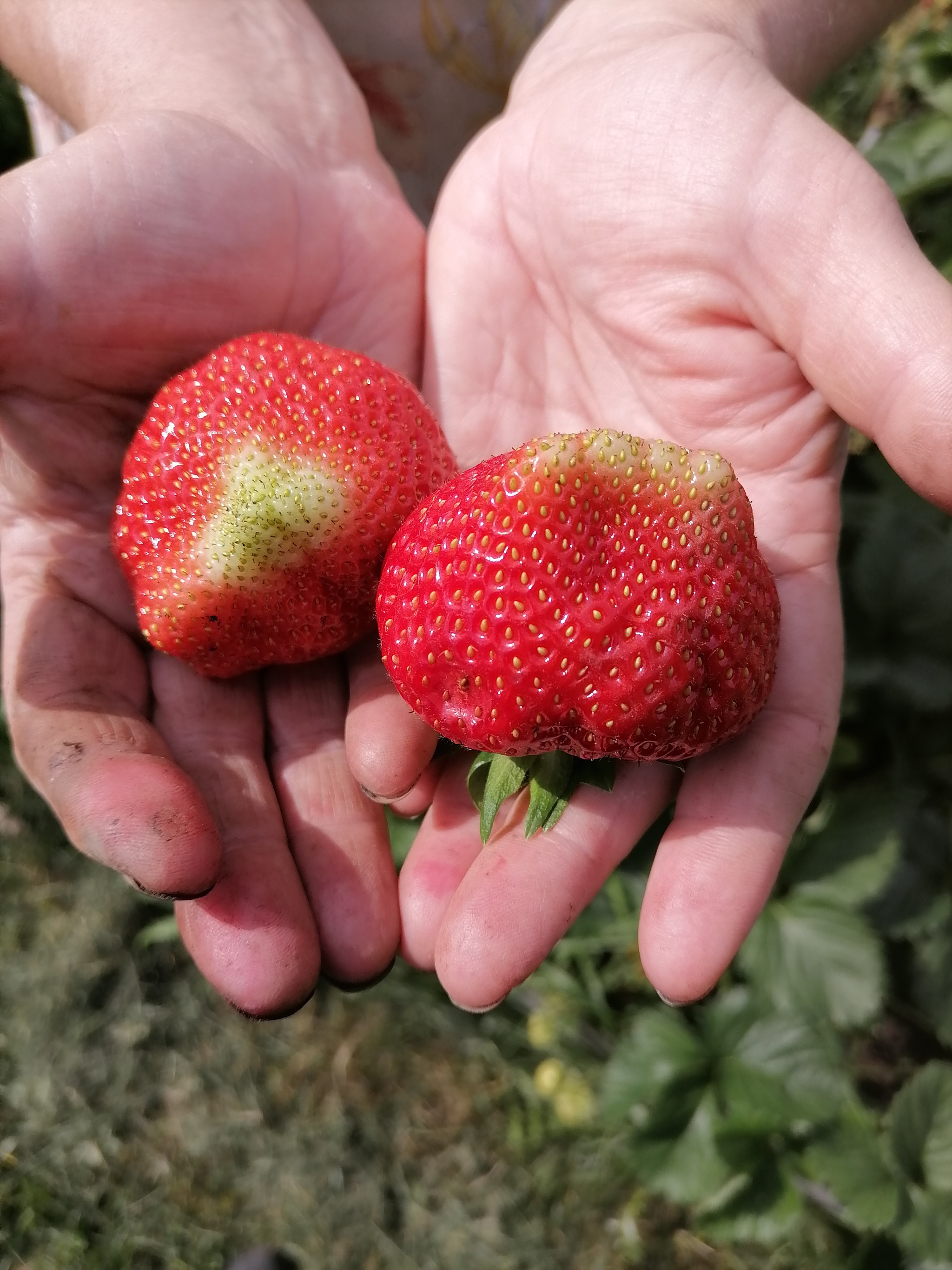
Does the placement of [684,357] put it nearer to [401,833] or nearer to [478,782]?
[478,782]

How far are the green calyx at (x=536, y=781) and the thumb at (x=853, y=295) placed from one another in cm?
66

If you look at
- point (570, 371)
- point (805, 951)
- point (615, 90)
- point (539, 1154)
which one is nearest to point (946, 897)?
point (805, 951)

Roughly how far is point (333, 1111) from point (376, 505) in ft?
5.58

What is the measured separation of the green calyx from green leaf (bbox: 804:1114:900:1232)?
1.01 m

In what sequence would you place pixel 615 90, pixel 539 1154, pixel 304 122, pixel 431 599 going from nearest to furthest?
1. pixel 431 599
2. pixel 615 90
3. pixel 304 122
4. pixel 539 1154

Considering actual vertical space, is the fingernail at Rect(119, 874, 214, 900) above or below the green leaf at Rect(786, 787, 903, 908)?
above

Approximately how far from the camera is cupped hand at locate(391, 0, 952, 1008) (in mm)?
1542

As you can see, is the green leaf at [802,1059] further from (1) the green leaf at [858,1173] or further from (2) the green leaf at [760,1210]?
(2) the green leaf at [760,1210]

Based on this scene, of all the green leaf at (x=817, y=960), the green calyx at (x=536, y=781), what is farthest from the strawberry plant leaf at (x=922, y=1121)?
the green calyx at (x=536, y=781)

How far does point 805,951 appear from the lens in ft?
7.24

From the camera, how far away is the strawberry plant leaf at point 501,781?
1.58 meters

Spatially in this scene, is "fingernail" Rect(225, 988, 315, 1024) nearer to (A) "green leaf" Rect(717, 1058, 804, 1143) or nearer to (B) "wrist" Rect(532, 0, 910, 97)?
Answer: (A) "green leaf" Rect(717, 1058, 804, 1143)

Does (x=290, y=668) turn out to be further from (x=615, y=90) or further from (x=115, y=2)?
(x=115, y=2)

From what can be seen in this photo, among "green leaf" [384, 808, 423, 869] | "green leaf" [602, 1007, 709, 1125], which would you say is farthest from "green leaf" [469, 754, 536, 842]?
"green leaf" [602, 1007, 709, 1125]
